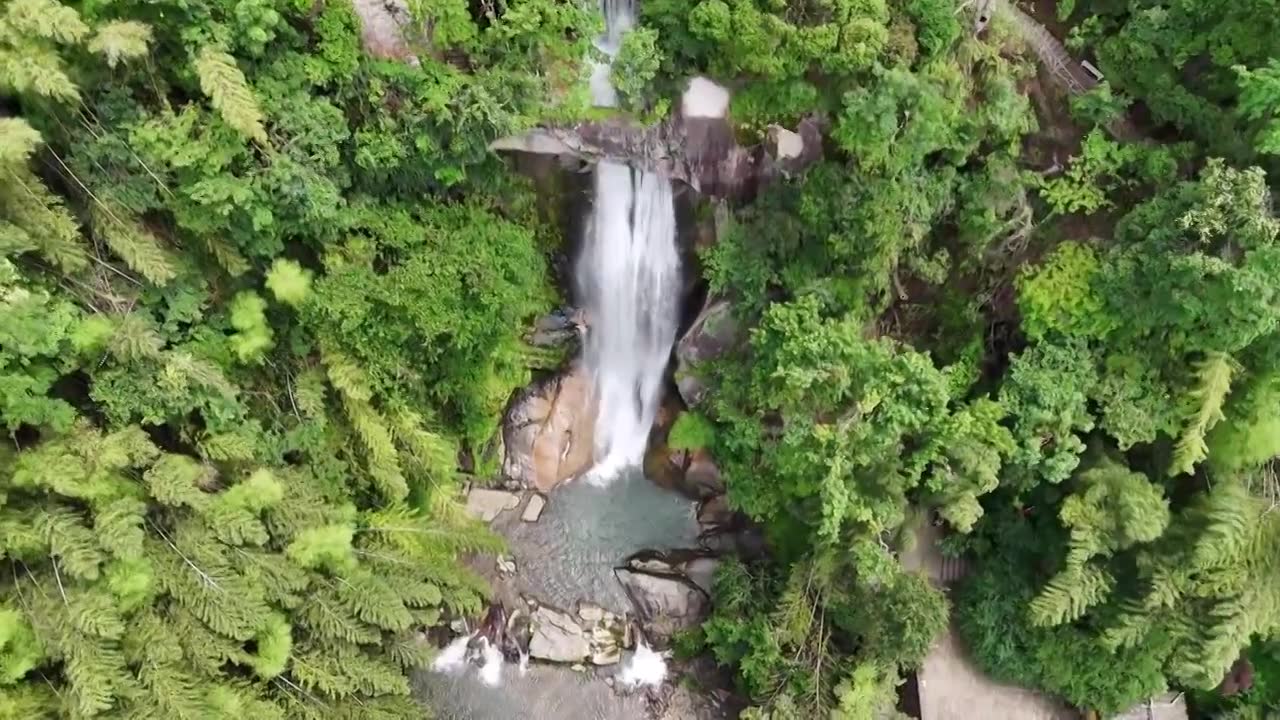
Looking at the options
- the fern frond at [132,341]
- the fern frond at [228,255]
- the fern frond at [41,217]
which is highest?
the fern frond at [41,217]

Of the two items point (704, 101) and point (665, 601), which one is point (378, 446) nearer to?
point (665, 601)

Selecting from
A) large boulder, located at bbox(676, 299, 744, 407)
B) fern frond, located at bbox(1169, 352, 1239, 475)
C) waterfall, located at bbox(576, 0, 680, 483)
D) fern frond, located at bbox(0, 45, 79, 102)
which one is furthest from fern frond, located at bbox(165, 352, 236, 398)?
fern frond, located at bbox(1169, 352, 1239, 475)

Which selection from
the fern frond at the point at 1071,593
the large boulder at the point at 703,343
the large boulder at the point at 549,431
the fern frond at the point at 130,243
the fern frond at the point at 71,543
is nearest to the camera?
the fern frond at the point at 71,543

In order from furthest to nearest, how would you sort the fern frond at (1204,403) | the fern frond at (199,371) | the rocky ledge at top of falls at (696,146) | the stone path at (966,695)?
the stone path at (966,695), the rocky ledge at top of falls at (696,146), the fern frond at (1204,403), the fern frond at (199,371)

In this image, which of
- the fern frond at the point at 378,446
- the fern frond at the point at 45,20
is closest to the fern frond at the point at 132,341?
the fern frond at the point at 378,446

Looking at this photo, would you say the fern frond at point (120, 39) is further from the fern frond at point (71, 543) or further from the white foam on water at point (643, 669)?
the white foam on water at point (643, 669)

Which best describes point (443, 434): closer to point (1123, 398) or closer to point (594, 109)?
point (594, 109)

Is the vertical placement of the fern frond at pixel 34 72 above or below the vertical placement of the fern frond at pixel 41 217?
above

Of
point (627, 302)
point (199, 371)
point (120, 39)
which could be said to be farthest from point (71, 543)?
point (627, 302)
